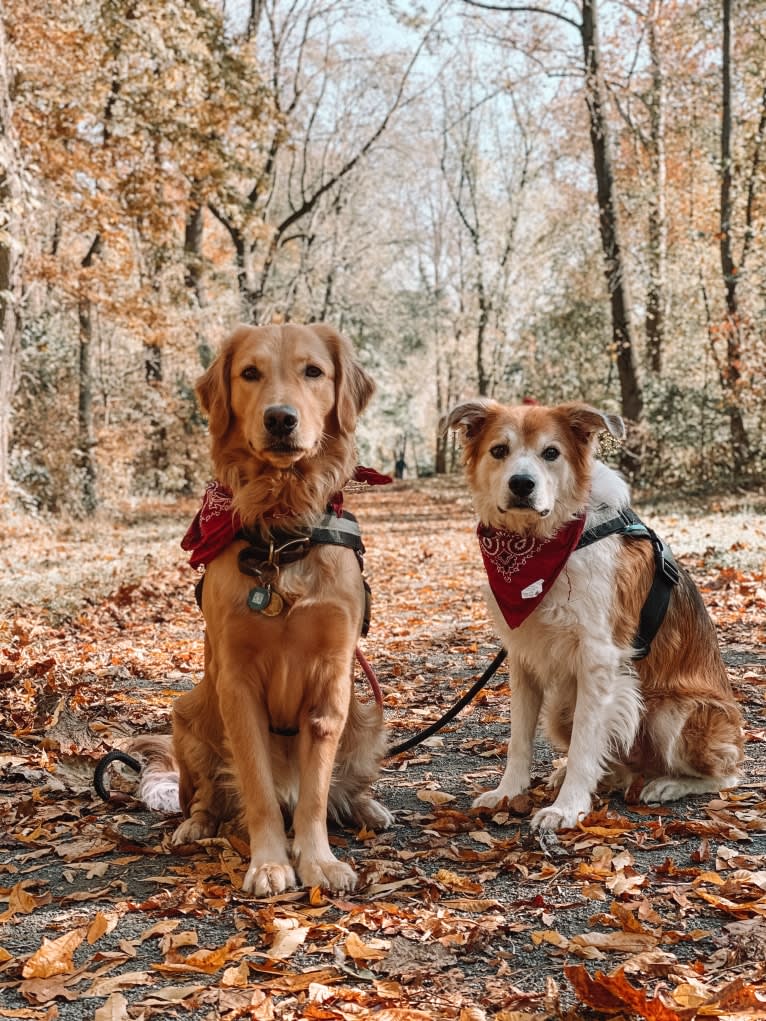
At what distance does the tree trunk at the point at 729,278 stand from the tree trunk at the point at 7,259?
11.0m

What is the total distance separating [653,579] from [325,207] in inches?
986

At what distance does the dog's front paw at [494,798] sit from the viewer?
373cm

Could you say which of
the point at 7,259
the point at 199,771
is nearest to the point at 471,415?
the point at 199,771

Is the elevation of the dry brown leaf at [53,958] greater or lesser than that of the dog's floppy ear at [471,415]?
lesser

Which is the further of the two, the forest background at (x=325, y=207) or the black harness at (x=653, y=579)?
the forest background at (x=325, y=207)

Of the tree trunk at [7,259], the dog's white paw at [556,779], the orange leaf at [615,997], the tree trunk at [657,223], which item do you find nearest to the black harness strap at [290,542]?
the dog's white paw at [556,779]

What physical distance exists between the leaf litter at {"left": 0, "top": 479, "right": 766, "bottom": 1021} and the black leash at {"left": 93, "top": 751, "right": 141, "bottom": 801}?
0.08 meters

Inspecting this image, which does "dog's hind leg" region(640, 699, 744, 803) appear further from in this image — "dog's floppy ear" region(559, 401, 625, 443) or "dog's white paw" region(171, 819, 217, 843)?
"dog's white paw" region(171, 819, 217, 843)

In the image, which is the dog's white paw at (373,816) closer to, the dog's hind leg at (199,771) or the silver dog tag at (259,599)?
the dog's hind leg at (199,771)

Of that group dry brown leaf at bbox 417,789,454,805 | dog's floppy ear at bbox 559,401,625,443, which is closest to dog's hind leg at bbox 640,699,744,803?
dry brown leaf at bbox 417,789,454,805

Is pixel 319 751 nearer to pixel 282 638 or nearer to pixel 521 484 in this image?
pixel 282 638

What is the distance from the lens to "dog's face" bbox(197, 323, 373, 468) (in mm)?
3252

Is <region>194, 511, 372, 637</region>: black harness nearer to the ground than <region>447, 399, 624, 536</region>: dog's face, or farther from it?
nearer to the ground

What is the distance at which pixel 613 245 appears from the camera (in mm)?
16812
